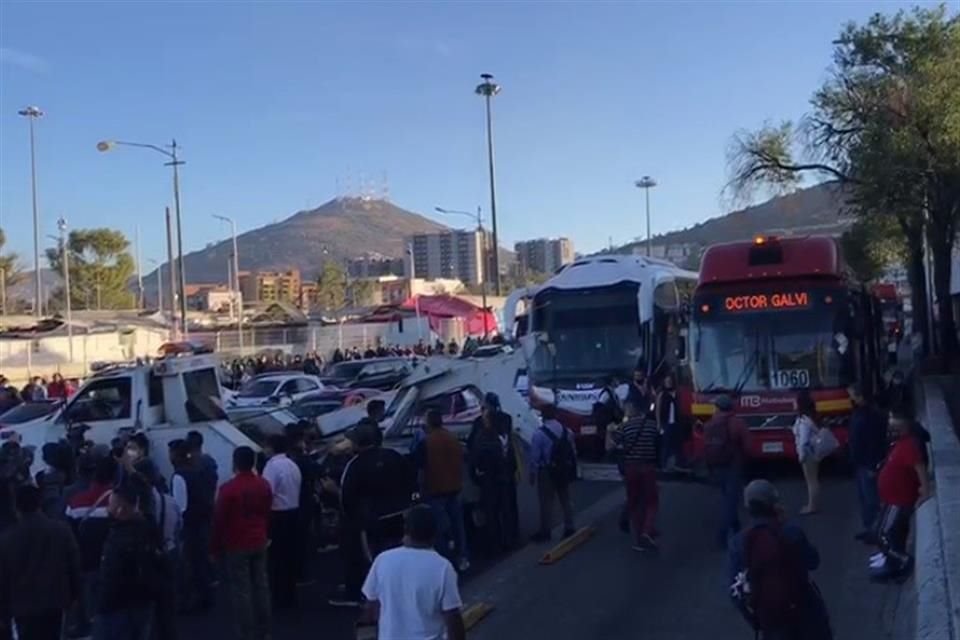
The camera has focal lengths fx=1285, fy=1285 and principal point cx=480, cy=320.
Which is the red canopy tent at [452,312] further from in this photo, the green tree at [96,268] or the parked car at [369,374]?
the green tree at [96,268]

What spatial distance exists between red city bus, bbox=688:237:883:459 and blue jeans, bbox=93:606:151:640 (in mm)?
12674

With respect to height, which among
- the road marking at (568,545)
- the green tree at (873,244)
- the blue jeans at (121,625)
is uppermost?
the green tree at (873,244)

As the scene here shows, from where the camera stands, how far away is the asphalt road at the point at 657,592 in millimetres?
10883

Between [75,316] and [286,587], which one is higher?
[75,316]

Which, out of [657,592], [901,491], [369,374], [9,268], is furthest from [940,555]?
[9,268]

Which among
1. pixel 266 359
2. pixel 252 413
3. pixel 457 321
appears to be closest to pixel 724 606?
pixel 252 413

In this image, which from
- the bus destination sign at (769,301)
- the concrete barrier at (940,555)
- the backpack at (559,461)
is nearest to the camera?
the concrete barrier at (940,555)

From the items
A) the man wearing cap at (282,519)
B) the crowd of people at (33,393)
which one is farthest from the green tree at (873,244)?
the man wearing cap at (282,519)

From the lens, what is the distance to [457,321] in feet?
236

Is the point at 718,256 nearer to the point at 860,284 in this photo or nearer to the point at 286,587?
the point at 860,284

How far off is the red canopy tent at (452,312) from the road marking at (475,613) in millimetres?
51003

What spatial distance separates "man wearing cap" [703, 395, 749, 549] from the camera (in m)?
13.9

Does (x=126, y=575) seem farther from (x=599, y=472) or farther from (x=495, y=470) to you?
(x=599, y=472)

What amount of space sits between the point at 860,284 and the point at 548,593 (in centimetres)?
1232
